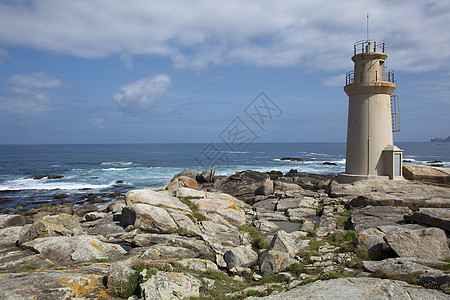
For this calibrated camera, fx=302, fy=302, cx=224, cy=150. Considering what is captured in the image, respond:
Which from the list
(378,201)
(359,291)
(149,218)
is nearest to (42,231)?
(149,218)

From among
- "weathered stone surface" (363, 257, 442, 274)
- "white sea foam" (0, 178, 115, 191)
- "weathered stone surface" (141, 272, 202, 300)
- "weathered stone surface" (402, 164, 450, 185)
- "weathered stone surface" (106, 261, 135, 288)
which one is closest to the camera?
"weathered stone surface" (141, 272, 202, 300)

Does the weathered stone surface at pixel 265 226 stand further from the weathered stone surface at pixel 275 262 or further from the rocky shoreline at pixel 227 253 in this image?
the weathered stone surface at pixel 275 262

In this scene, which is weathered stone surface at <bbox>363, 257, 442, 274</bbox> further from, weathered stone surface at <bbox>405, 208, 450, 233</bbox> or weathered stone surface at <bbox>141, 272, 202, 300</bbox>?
weathered stone surface at <bbox>141, 272, 202, 300</bbox>

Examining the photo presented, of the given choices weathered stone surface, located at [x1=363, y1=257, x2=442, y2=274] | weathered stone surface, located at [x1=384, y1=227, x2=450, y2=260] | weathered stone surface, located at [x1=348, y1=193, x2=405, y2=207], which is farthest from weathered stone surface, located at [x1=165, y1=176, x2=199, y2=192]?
weathered stone surface, located at [x1=363, y1=257, x2=442, y2=274]

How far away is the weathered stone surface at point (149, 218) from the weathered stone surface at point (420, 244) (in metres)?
7.38

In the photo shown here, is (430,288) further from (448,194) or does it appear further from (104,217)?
(448,194)

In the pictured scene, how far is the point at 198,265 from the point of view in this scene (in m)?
8.15

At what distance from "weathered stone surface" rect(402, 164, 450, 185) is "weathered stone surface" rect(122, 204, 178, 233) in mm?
17327

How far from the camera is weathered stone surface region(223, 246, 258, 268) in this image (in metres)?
8.78

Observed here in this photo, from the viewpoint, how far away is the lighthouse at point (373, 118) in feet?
65.3

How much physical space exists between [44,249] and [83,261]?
164 centimetres

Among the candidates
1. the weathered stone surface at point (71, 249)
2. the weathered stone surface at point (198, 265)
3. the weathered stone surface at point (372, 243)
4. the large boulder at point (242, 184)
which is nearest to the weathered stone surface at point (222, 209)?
the weathered stone surface at point (71, 249)

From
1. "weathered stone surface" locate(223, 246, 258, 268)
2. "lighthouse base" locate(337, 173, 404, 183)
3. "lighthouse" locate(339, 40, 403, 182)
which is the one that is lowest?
"weathered stone surface" locate(223, 246, 258, 268)

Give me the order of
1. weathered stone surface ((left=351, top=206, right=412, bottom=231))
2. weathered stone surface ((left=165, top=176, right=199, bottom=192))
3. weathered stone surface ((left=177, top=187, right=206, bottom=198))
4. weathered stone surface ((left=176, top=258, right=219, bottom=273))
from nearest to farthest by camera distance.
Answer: weathered stone surface ((left=176, top=258, right=219, bottom=273)) < weathered stone surface ((left=351, top=206, right=412, bottom=231)) < weathered stone surface ((left=177, top=187, right=206, bottom=198)) < weathered stone surface ((left=165, top=176, right=199, bottom=192))
